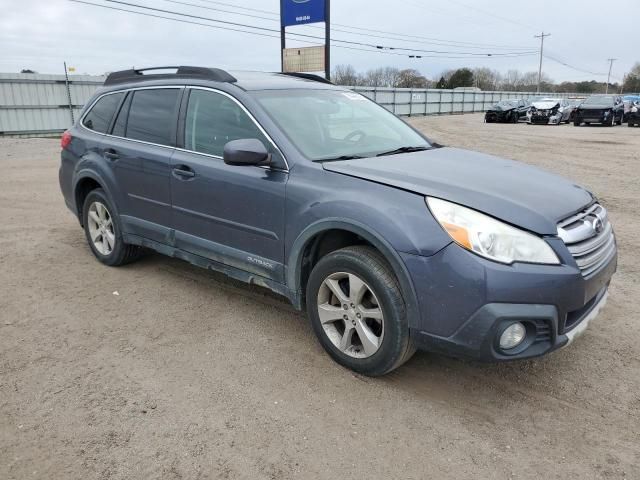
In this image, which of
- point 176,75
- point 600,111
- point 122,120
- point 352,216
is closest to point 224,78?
point 176,75

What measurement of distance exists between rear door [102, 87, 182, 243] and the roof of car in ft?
0.40

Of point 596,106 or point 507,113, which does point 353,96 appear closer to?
point 596,106

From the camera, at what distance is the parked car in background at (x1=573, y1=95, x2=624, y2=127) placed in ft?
87.7

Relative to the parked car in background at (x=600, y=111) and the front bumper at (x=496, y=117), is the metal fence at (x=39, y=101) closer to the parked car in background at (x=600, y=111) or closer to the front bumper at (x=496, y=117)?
the front bumper at (x=496, y=117)

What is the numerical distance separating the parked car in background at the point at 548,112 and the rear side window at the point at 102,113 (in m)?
27.9

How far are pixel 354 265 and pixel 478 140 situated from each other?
17150 mm

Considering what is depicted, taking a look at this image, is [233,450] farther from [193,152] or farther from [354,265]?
[193,152]

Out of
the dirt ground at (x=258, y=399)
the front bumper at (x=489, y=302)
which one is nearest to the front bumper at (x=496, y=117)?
the dirt ground at (x=258, y=399)

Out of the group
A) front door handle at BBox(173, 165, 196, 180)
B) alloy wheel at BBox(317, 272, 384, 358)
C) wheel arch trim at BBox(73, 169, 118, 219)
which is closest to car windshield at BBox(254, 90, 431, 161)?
front door handle at BBox(173, 165, 196, 180)

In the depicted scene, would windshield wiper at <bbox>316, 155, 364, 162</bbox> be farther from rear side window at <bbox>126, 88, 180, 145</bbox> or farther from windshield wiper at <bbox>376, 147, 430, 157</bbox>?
rear side window at <bbox>126, 88, 180, 145</bbox>

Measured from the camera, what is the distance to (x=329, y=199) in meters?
3.16

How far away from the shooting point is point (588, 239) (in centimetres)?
296

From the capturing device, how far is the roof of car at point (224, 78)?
13.0 ft

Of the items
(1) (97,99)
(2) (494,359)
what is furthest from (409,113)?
(2) (494,359)
